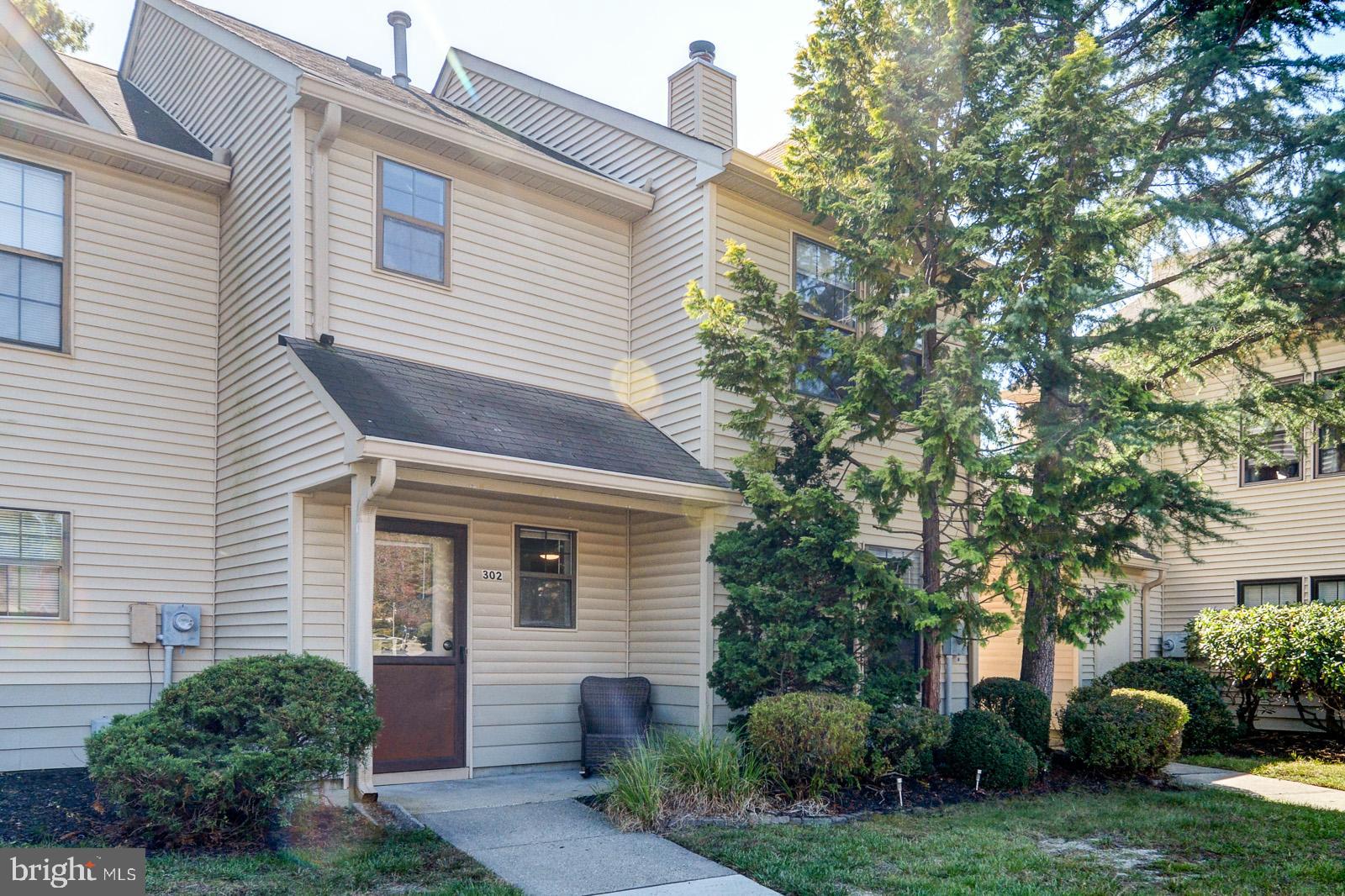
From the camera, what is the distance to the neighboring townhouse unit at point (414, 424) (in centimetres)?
822

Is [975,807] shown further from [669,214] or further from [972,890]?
[669,214]

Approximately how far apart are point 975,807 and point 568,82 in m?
9.16

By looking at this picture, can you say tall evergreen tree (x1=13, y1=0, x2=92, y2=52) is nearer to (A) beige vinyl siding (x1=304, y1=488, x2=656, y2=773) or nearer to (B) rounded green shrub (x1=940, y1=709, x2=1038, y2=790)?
(A) beige vinyl siding (x1=304, y1=488, x2=656, y2=773)

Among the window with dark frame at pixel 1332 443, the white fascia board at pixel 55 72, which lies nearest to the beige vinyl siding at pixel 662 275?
the white fascia board at pixel 55 72

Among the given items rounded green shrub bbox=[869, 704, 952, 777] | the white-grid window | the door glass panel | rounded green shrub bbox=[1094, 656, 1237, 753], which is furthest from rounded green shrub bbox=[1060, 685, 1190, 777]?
the door glass panel

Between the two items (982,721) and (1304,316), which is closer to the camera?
(982,721)

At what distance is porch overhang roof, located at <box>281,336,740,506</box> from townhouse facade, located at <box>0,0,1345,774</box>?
0.11 feet

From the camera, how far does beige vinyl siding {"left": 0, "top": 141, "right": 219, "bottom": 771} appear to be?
827 cm

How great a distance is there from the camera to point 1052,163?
332 inches

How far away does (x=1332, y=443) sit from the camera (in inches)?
449

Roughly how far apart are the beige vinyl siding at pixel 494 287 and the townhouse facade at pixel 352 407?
0.10 ft

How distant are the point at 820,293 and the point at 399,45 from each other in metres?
6.21

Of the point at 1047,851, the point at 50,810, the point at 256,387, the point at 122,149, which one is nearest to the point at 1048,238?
the point at 1047,851

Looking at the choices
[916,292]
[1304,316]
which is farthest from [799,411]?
[1304,316]
